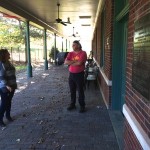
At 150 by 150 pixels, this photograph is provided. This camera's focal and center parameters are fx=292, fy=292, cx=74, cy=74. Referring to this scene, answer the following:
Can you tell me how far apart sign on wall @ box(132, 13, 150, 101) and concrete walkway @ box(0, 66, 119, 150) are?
1974mm

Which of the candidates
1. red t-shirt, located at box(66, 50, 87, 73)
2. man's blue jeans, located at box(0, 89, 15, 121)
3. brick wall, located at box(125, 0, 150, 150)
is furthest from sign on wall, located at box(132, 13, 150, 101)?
red t-shirt, located at box(66, 50, 87, 73)

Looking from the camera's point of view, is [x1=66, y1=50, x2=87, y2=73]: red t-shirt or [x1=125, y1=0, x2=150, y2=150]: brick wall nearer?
[x1=125, y1=0, x2=150, y2=150]: brick wall

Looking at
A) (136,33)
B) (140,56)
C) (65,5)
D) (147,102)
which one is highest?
(65,5)

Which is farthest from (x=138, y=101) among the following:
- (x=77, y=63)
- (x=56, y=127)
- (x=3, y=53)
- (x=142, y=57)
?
(x=77, y=63)

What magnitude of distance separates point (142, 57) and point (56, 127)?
135 inches

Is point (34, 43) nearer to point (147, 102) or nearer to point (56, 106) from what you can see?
point (56, 106)

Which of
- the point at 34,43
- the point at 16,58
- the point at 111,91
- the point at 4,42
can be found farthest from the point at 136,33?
the point at 34,43

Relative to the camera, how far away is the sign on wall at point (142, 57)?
272cm

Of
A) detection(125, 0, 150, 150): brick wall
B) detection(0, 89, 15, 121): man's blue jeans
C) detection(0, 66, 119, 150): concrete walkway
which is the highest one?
detection(125, 0, 150, 150): brick wall

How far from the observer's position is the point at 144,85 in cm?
283

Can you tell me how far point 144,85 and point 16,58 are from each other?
2789cm

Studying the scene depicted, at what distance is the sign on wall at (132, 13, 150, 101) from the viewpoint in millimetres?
2719

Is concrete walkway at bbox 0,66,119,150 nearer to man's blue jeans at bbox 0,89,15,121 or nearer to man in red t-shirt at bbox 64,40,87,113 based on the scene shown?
man's blue jeans at bbox 0,89,15,121

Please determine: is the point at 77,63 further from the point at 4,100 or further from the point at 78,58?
the point at 4,100
